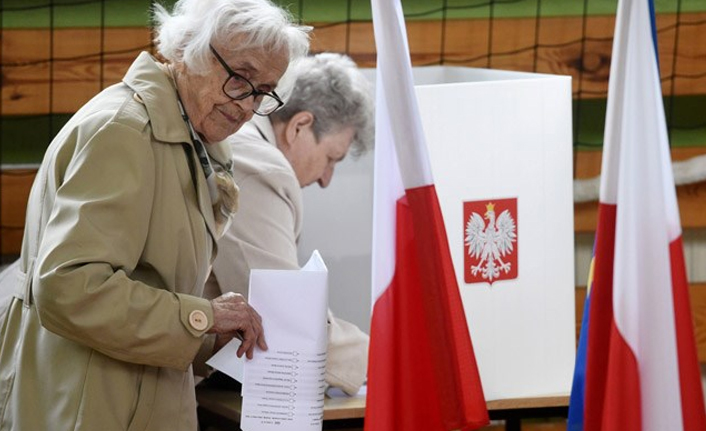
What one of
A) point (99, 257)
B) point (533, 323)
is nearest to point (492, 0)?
point (533, 323)

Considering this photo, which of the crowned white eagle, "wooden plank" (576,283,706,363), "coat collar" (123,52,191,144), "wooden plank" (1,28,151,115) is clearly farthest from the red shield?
"wooden plank" (1,28,151,115)

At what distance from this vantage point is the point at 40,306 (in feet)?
6.07

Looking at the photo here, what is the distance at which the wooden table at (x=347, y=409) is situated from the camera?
2.64 meters

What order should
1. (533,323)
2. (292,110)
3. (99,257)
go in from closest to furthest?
(99,257)
(533,323)
(292,110)

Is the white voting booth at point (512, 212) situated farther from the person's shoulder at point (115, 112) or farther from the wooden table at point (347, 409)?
the person's shoulder at point (115, 112)

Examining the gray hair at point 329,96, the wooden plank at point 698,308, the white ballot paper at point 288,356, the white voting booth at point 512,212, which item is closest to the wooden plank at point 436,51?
the wooden plank at point 698,308

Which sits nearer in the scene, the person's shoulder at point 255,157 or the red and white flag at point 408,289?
the red and white flag at point 408,289

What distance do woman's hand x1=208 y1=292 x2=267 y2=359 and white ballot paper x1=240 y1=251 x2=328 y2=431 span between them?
0.06ft

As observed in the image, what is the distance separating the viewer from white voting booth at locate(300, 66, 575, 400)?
2510 millimetres

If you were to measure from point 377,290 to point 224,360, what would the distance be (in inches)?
13.4

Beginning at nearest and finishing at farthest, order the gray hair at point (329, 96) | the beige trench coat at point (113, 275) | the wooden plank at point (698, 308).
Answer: the beige trench coat at point (113, 275) < the gray hair at point (329, 96) < the wooden plank at point (698, 308)

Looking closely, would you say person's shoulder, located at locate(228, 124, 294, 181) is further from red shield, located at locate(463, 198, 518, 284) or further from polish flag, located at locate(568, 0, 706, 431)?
polish flag, located at locate(568, 0, 706, 431)

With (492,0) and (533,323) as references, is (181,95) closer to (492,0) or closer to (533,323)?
(533,323)

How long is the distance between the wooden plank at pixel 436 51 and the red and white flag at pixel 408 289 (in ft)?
6.67
